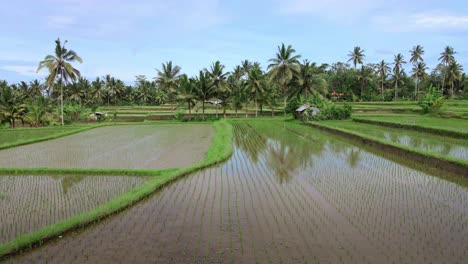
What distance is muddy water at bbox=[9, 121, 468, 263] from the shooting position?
3.83 metres

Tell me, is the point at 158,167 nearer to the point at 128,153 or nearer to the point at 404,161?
the point at 128,153

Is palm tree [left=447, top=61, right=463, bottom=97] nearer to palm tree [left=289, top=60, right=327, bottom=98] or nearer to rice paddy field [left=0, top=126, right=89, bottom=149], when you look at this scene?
palm tree [left=289, top=60, right=327, bottom=98]

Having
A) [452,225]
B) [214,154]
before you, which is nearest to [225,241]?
[452,225]

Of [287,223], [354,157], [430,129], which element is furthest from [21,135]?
[430,129]

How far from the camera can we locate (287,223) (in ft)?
15.5

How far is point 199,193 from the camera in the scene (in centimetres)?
652

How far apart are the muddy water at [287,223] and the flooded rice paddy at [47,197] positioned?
32.7 inches

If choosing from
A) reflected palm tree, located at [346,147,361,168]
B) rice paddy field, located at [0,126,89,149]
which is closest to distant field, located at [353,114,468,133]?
reflected palm tree, located at [346,147,361,168]

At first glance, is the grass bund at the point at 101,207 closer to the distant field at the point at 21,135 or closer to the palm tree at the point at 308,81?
the distant field at the point at 21,135

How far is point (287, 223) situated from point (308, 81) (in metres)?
27.0

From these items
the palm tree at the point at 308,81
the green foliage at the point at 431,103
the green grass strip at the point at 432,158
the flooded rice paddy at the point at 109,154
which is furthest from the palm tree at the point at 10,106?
the green foliage at the point at 431,103

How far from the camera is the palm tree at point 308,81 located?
30.0 meters

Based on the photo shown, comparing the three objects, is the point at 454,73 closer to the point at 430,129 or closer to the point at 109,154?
the point at 430,129

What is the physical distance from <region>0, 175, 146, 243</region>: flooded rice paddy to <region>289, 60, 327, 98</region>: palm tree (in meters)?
24.5
